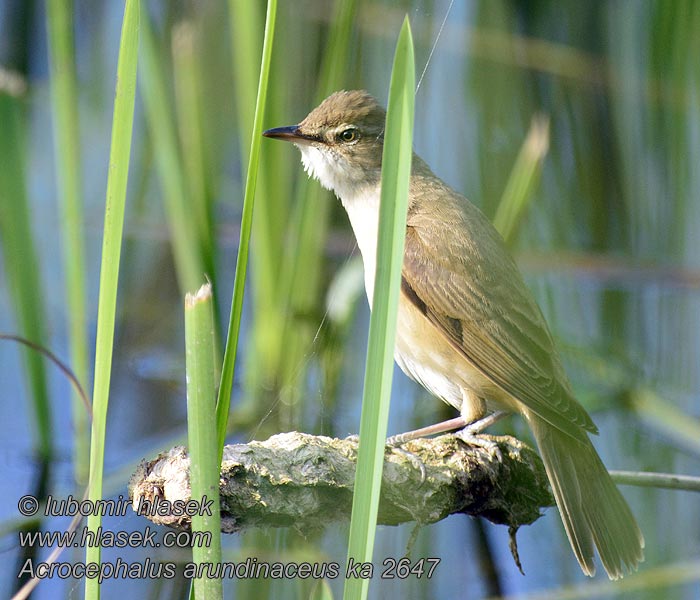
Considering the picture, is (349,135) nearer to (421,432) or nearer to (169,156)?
(169,156)

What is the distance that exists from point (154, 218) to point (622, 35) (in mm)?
2967

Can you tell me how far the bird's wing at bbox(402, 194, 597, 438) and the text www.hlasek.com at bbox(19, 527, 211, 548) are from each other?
105cm

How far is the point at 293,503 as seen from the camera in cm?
194

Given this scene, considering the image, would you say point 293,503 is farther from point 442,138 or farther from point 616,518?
point 442,138

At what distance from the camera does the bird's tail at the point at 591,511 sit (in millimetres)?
2428

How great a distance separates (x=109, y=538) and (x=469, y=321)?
4.22ft

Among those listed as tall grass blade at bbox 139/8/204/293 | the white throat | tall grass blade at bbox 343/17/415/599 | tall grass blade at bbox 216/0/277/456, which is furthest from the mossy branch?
tall grass blade at bbox 139/8/204/293

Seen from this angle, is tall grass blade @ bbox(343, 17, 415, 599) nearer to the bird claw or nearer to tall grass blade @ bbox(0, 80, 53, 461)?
the bird claw

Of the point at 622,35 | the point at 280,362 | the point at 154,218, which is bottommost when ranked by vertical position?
the point at 280,362

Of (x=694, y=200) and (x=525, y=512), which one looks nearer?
(x=525, y=512)

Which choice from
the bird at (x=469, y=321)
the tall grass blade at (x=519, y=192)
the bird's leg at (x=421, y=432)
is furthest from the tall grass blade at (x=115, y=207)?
the tall grass blade at (x=519, y=192)

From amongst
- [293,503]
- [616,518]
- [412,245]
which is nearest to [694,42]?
[412,245]

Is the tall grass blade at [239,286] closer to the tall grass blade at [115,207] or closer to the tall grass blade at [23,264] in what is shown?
the tall grass blade at [115,207]

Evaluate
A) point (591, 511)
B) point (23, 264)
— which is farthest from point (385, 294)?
point (23, 264)
